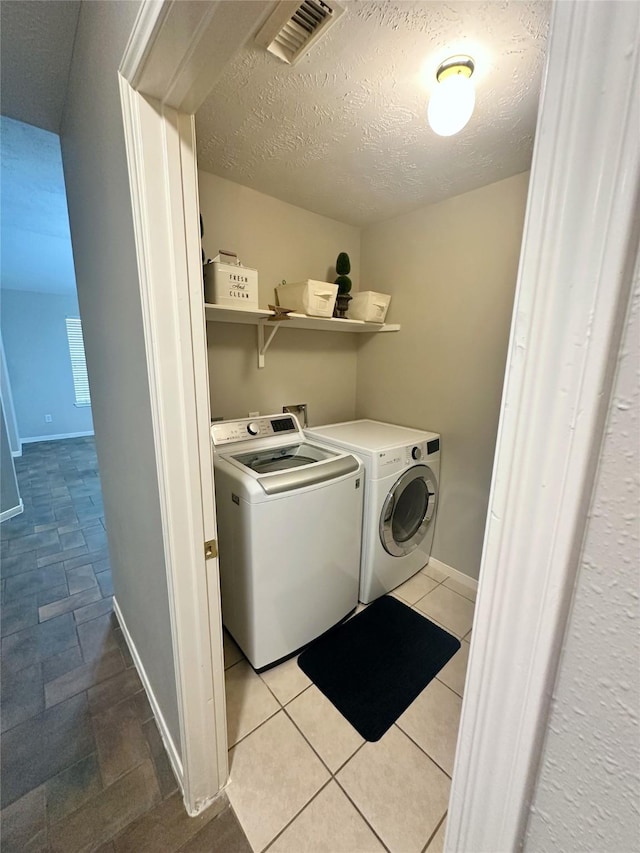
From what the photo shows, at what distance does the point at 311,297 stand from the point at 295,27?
37.8 inches

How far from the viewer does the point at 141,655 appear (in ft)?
4.81

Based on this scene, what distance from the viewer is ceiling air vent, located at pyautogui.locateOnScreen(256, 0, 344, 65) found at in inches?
34.5

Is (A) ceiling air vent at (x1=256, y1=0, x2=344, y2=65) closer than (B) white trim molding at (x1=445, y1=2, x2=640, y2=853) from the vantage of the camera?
No

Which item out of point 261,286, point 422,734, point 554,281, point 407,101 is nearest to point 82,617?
point 422,734

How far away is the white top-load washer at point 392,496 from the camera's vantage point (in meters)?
1.77

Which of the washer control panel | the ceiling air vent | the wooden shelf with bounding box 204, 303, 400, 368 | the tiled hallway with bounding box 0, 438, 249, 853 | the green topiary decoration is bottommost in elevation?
the tiled hallway with bounding box 0, 438, 249, 853

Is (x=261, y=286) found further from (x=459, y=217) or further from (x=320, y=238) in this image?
(x=459, y=217)

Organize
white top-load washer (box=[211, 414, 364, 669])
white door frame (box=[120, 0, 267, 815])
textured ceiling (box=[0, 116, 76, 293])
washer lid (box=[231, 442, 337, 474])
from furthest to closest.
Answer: washer lid (box=[231, 442, 337, 474]) → textured ceiling (box=[0, 116, 76, 293]) → white top-load washer (box=[211, 414, 364, 669]) → white door frame (box=[120, 0, 267, 815])

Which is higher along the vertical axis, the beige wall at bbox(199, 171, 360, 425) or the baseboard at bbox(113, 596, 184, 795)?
the beige wall at bbox(199, 171, 360, 425)

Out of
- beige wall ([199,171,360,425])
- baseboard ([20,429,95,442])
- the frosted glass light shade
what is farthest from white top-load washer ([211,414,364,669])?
baseboard ([20,429,95,442])

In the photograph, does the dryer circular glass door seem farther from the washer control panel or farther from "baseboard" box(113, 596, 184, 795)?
"baseboard" box(113, 596, 184, 795)

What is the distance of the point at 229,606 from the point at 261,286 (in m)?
1.75

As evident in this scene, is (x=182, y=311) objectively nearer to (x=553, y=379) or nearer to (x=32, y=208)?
(x=553, y=379)

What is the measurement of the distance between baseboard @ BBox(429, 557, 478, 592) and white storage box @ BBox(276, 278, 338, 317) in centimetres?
175
